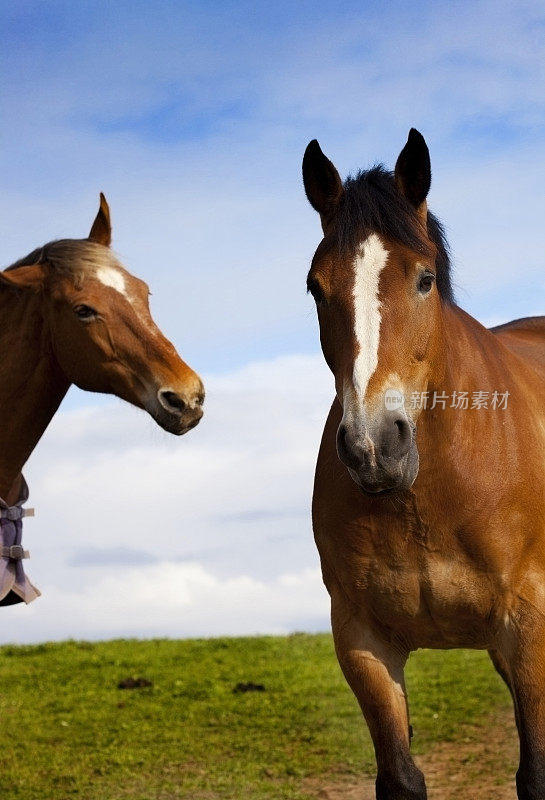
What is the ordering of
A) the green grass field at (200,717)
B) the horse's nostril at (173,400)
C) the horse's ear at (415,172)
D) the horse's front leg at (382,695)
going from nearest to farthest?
1. the horse's ear at (415,172)
2. the horse's front leg at (382,695)
3. the horse's nostril at (173,400)
4. the green grass field at (200,717)

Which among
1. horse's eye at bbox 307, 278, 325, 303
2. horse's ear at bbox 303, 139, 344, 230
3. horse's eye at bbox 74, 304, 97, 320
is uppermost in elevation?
horse's ear at bbox 303, 139, 344, 230

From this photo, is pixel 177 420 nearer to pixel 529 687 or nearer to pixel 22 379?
pixel 22 379

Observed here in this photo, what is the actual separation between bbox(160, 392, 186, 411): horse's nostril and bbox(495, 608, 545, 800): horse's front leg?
6.00 feet

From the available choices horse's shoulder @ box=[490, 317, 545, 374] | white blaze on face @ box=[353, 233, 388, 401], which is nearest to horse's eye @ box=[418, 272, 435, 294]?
white blaze on face @ box=[353, 233, 388, 401]

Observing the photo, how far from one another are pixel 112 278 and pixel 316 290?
60.2 inches

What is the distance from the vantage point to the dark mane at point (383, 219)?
3879mm

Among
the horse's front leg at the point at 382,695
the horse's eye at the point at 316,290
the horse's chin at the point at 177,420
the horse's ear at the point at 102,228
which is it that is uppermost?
the horse's ear at the point at 102,228

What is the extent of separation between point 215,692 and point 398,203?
675 cm

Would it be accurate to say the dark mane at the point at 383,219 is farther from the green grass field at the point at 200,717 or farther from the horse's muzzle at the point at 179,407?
the green grass field at the point at 200,717

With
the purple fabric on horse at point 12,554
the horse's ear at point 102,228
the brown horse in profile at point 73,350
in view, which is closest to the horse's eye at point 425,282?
the brown horse in profile at point 73,350

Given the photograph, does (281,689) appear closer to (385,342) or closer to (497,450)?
(497,450)

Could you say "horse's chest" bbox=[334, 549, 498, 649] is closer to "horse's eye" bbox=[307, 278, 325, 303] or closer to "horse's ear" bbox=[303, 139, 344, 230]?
"horse's eye" bbox=[307, 278, 325, 303]

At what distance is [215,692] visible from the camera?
959 centimetres

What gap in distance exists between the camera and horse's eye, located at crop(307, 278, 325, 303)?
12.7 feet
